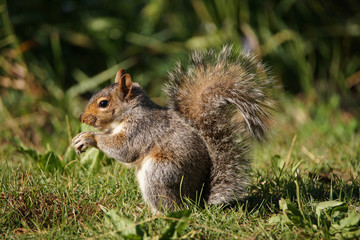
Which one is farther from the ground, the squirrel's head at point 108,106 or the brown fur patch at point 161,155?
the squirrel's head at point 108,106

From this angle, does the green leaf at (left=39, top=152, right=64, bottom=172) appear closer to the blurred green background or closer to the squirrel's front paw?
the squirrel's front paw

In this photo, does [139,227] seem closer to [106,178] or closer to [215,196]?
[215,196]

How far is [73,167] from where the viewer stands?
2.51 m

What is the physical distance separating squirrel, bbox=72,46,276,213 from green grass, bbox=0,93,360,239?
0.10m

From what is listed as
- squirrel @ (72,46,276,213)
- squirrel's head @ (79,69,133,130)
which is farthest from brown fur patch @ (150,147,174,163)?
squirrel's head @ (79,69,133,130)

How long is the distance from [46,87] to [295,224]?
3.23 m

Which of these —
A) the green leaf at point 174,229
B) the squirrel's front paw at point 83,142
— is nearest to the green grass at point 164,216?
the green leaf at point 174,229

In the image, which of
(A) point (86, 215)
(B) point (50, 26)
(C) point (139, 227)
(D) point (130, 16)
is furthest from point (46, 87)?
(C) point (139, 227)

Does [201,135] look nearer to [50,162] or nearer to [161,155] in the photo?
[161,155]

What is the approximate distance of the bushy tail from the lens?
6.82 feet

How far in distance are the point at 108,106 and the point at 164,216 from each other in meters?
0.74

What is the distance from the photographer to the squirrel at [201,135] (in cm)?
203

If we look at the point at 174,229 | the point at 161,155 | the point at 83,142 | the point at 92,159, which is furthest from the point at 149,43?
the point at 174,229

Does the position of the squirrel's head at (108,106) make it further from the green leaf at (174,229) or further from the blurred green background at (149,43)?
the blurred green background at (149,43)
